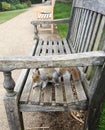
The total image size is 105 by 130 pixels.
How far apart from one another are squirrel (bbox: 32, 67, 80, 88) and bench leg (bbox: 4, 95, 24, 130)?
13.7 inches

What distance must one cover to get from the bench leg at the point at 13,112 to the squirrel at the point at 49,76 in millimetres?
348

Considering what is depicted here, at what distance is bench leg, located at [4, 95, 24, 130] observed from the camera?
2.00m

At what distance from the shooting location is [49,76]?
94.5 inches

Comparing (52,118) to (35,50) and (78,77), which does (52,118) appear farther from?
(35,50)

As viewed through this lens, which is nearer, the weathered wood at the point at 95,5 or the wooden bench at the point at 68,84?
the wooden bench at the point at 68,84

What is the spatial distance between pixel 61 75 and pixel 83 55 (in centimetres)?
76

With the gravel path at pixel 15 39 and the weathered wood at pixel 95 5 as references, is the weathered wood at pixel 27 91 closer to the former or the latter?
the weathered wood at pixel 95 5

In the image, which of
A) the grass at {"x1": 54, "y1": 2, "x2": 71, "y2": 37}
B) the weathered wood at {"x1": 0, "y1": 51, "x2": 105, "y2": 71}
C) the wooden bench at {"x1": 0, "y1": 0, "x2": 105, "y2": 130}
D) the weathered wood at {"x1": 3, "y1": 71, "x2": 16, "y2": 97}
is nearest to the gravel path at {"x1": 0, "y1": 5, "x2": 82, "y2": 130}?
the grass at {"x1": 54, "y1": 2, "x2": 71, "y2": 37}

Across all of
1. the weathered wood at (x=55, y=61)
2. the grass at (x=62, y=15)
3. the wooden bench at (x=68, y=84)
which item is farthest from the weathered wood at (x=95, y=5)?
the grass at (x=62, y=15)

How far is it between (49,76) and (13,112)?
0.56 m

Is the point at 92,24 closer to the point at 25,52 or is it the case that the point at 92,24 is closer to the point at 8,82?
the point at 8,82

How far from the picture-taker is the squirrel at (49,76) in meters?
2.33

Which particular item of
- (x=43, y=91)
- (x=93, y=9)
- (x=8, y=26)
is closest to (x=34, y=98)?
(x=43, y=91)

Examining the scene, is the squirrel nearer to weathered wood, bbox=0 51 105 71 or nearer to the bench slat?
the bench slat
